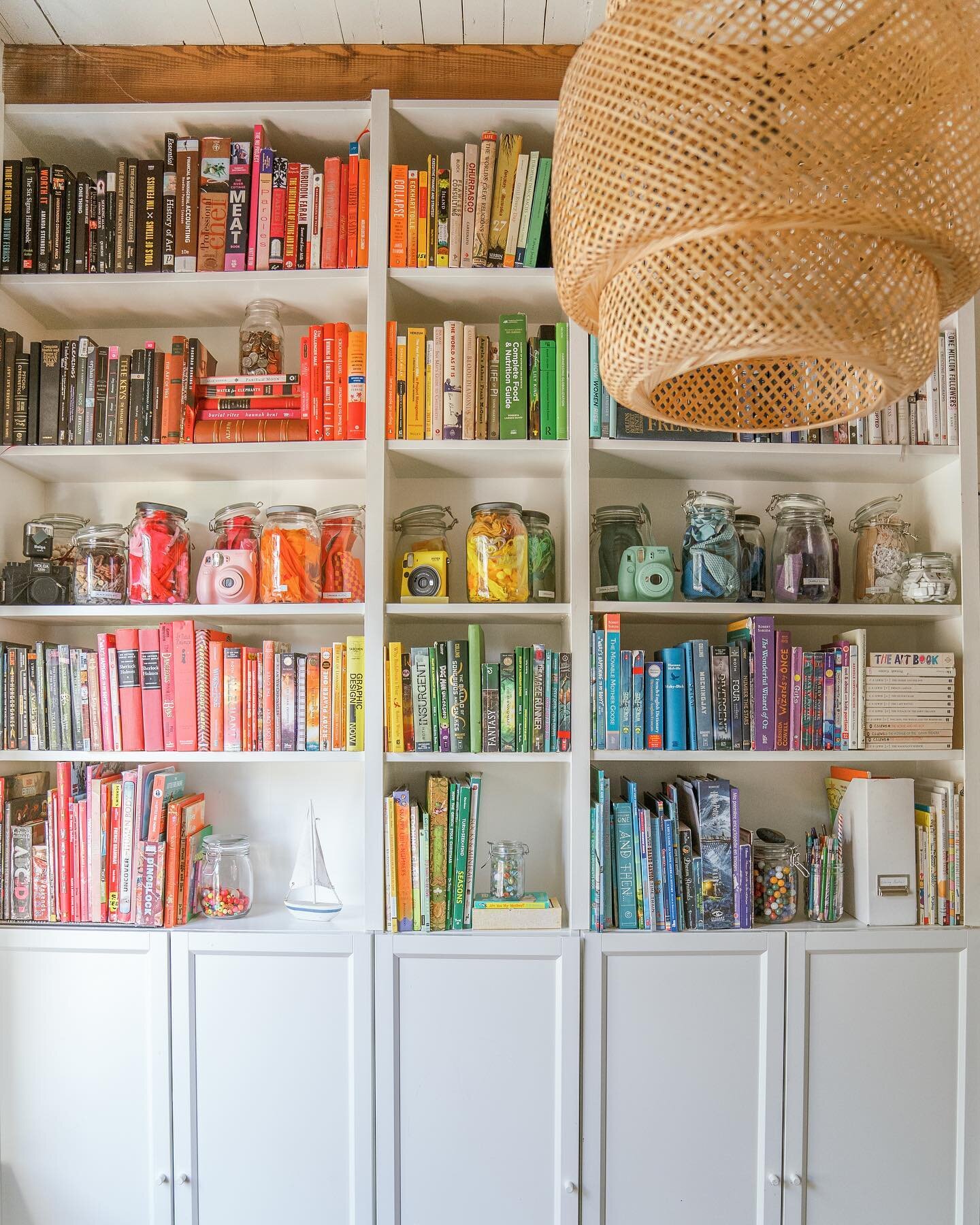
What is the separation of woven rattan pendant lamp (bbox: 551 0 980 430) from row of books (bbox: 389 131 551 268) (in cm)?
100

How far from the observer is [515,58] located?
2.01 m

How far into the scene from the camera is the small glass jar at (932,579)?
1.92m

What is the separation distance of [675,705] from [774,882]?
1.44 ft

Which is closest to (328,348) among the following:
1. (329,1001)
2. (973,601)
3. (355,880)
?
(355,880)

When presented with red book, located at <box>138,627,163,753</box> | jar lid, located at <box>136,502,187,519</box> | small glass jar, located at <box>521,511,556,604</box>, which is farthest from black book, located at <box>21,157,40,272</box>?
small glass jar, located at <box>521,511,556,604</box>

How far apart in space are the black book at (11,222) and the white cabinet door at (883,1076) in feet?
7.21

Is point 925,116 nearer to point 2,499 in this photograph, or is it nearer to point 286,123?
point 286,123

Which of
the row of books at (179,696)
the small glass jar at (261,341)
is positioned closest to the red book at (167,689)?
the row of books at (179,696)

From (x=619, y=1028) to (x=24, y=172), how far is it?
2.21 m

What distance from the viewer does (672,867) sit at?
1845 mm

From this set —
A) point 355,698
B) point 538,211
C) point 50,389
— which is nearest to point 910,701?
point 355,698

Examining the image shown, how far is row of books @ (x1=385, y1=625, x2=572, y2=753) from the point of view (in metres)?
1.86

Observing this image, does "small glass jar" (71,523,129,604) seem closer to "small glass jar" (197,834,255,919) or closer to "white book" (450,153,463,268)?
"small glass jar" (197,834,255,919)

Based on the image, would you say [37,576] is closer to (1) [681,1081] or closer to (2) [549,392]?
(2) [549,392]
